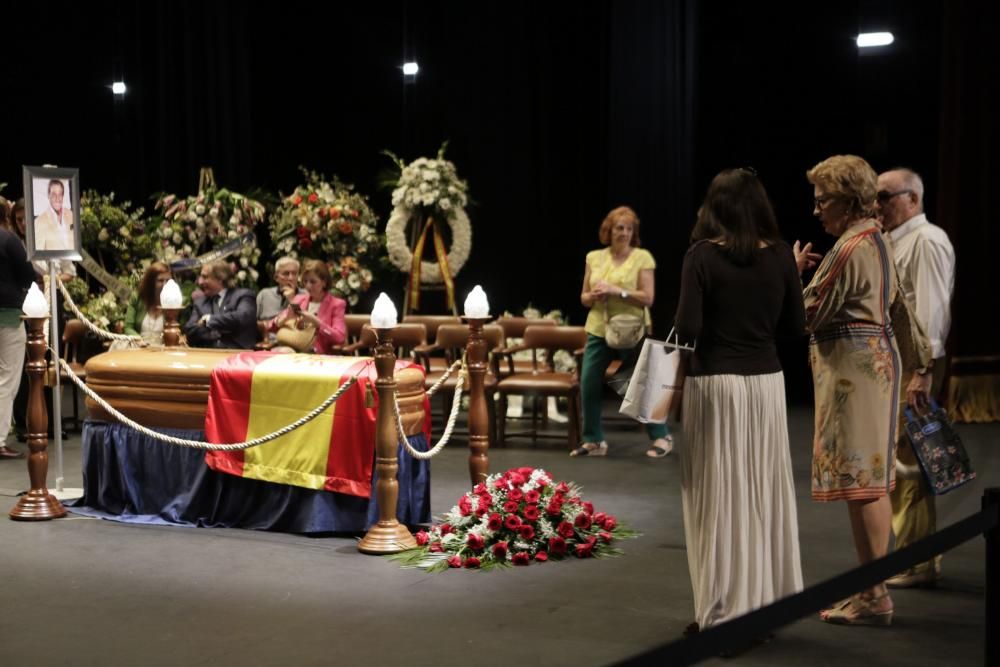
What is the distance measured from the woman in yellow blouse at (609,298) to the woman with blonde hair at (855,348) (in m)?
3.31

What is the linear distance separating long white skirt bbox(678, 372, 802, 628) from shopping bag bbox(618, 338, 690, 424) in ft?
0.15

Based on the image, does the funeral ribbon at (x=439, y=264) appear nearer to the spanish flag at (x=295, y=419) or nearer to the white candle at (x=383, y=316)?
the spanish flag at (x=295, y=419)

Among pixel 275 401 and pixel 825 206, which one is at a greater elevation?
pixel 825 206

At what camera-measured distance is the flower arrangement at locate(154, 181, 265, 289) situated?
30.0 ft

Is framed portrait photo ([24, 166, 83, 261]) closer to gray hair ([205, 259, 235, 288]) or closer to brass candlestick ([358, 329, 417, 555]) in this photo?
gray hair ([205, 259, 235, 288])

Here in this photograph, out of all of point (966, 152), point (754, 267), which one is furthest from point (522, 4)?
point (754, 267)

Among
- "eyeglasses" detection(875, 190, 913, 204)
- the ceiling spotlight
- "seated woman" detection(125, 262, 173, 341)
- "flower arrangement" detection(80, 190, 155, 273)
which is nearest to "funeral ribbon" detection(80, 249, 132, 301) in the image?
"flower arrangement" detection(80, 190, 155, 273)

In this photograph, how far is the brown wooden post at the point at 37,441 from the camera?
18.4ft

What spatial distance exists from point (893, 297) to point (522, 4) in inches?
296

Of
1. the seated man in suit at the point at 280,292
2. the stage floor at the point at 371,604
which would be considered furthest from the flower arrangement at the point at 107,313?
the stage floor at the point at 371,604

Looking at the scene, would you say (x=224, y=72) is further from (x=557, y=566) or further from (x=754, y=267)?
(x=754, y=267)

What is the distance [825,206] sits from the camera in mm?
3855

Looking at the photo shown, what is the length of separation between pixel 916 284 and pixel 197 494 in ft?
10.4

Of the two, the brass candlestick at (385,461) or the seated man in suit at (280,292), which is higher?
the seated man in suit at (280,292)
